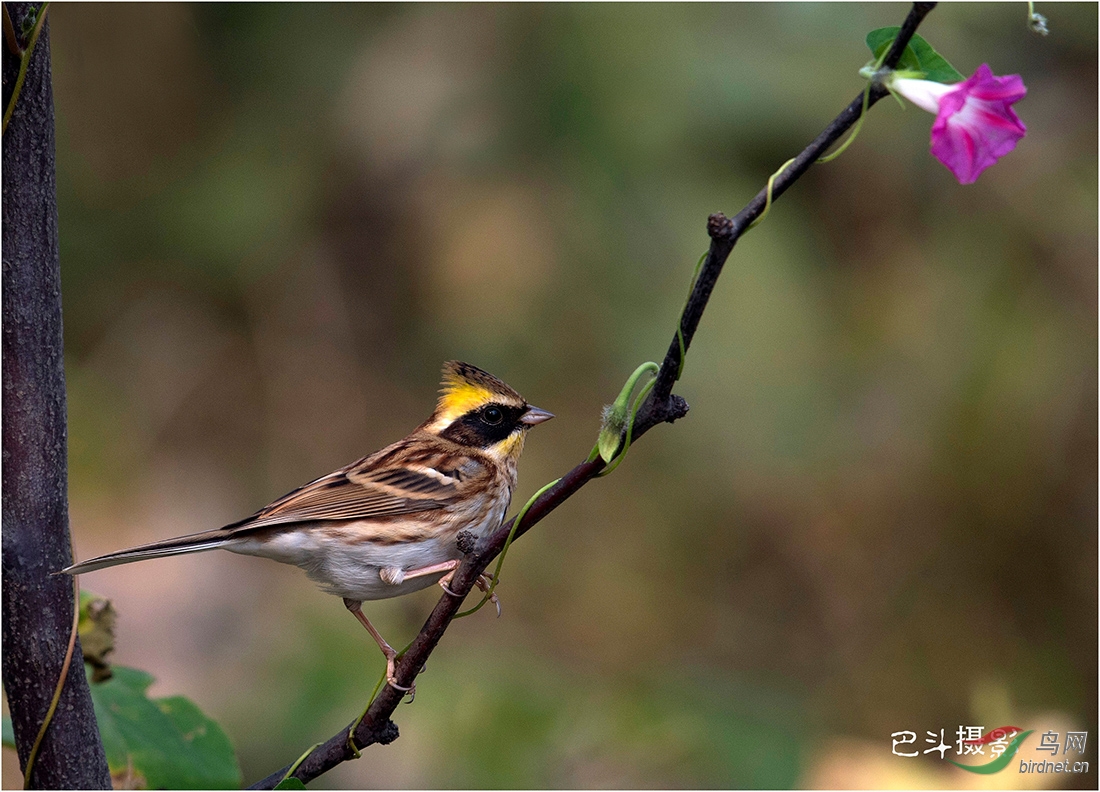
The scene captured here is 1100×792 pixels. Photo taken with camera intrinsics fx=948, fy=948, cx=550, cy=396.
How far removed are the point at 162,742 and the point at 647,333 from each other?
2.88 m

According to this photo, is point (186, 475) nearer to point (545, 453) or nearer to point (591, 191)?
point (545, 453)

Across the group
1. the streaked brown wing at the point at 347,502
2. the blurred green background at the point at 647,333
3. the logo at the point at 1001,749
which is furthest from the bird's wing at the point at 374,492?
the logo at the point at 1001,749

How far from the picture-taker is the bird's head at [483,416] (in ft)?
Result: 8.07

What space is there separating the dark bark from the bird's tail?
0.19ft

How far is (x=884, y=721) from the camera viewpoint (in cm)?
440

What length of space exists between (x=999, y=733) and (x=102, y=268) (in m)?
4.68

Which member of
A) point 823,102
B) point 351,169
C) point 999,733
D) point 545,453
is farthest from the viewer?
point 351,169

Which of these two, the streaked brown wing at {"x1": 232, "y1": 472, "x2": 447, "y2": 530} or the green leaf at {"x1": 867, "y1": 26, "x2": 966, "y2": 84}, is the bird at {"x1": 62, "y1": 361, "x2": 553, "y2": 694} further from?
the green leaf at {"x1": 867, "y1": 26, "x2": 966, "y2": 84}

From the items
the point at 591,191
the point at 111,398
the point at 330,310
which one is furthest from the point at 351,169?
the point at 111,398

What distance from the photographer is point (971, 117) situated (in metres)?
1.19

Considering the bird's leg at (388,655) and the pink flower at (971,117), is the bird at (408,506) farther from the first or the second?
the pink flower at (971,117)

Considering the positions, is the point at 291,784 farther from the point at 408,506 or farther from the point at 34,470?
the point at 408,506

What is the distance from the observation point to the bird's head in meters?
2.46

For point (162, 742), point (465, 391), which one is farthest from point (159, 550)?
point (465, 391)
